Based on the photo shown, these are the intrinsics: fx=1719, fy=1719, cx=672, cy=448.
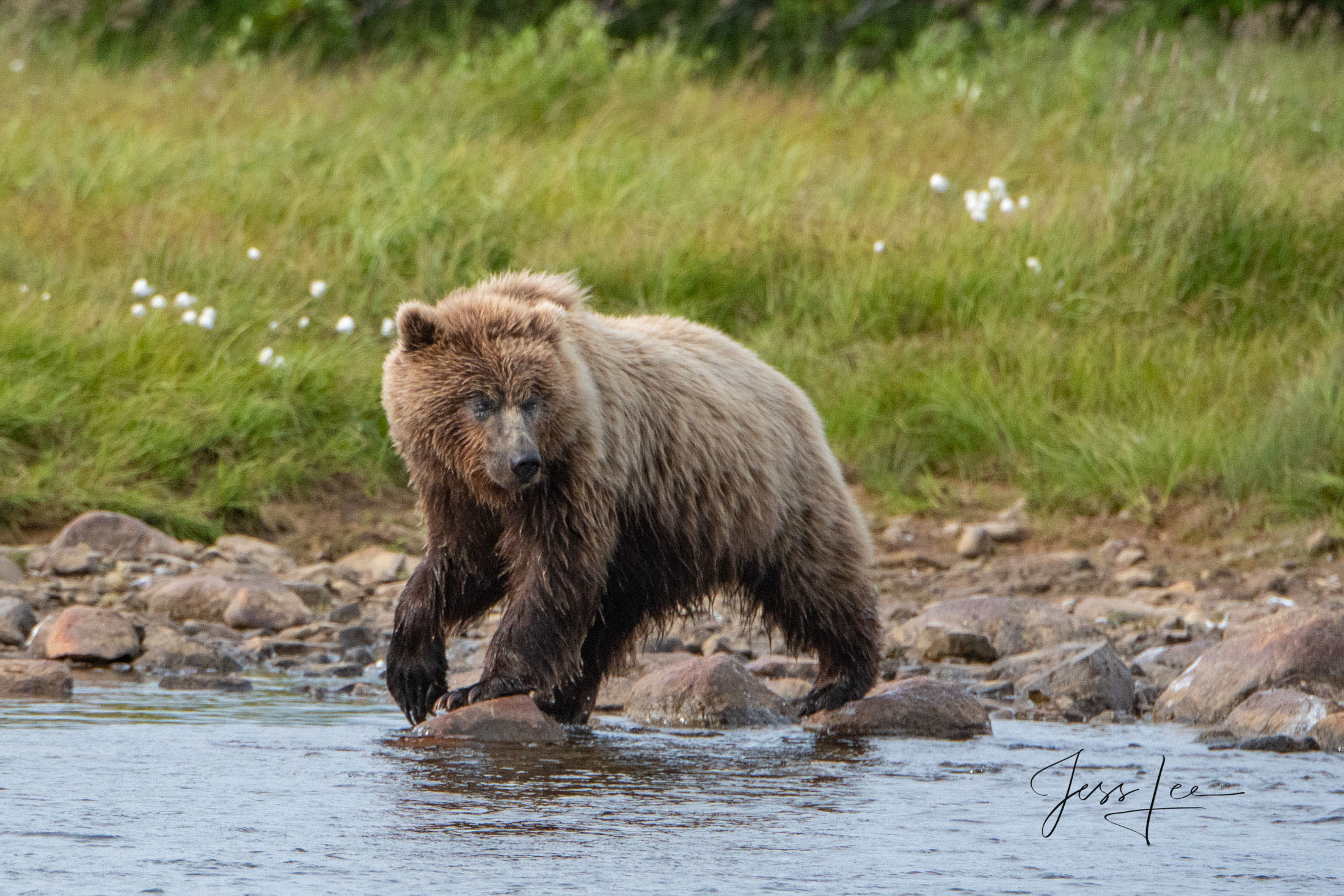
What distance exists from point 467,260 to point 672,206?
1.39m

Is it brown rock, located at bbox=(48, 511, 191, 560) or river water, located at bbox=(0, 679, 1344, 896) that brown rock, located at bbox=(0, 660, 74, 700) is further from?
brown rock, located at bbox=(48, 511, 191, 560)

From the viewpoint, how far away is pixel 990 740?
4.76 meters

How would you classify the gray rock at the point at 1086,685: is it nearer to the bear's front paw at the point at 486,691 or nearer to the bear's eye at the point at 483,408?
the bear's front paw at the point at 486,691

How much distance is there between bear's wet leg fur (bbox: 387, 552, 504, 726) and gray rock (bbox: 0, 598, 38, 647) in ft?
5.58

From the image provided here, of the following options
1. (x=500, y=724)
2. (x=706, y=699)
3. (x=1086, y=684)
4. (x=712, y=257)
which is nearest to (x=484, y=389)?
(x=500, y=724)

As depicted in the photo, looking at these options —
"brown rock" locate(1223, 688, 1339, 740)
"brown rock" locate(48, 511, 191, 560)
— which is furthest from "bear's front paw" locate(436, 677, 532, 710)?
"brown rock" locate(48, 511, 191, 560)

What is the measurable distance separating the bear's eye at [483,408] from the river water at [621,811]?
86 cm

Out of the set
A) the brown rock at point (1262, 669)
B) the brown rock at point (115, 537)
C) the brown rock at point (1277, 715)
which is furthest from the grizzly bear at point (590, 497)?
the brown rock at point (115, 537)

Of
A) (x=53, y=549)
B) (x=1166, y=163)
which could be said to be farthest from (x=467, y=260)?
(x=1166, y=163)

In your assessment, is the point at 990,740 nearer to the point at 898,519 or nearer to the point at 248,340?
the point at 898,519

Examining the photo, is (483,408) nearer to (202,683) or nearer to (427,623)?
(427,623)

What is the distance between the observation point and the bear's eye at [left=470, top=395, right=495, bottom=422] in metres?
4.55

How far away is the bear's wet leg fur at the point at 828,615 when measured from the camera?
5.21 meters
